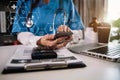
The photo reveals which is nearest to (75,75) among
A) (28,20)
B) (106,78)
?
(106,78)

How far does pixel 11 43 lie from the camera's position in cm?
130

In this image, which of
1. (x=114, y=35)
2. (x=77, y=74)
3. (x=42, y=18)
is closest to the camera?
(x=77, y=74)

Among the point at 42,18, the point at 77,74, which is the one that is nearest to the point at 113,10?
the point at 42,18

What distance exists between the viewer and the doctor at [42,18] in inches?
50.4

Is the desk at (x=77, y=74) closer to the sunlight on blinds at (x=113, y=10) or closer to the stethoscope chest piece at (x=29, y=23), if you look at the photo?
the stethoscope chest piece at (x=29, y=23)

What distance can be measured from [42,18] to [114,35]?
0.52 metres

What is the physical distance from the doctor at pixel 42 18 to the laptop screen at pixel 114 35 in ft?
0.95

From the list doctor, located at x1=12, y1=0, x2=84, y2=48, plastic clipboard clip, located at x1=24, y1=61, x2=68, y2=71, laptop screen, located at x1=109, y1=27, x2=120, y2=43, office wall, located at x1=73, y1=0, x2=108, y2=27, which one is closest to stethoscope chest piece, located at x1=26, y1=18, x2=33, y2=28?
doctor, located at x1=12, y1=0, x2=84, y2=48

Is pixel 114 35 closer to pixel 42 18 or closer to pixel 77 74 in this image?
pixel 42 18

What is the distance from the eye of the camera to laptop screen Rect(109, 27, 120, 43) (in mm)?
1164

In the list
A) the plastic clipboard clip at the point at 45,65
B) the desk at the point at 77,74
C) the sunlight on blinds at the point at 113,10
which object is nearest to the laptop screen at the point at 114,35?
the sunlight on blinds at the point at 113,10

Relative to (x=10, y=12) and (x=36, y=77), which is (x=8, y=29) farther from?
(x=36, y=77)

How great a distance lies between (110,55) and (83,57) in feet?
0.40

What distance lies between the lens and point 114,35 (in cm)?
119
